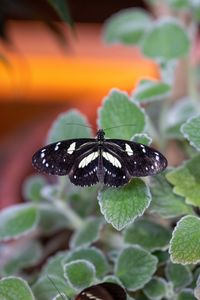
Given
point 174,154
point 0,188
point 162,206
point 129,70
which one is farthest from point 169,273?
point 129,70

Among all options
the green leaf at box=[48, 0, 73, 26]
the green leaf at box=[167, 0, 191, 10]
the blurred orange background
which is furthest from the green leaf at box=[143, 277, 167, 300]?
the blurred orange background

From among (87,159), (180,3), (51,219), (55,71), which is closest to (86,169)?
(87,159)

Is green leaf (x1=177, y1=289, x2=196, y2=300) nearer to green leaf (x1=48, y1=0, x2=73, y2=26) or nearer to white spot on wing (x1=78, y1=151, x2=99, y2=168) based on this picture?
white spot on wing (x1=78, y1=151, x2=99, y2=168)

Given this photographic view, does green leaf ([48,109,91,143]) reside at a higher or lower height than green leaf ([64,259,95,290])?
higher

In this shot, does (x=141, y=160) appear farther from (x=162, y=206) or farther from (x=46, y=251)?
(x=46, y=251)

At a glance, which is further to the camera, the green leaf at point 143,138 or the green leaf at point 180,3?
the green leaf at point 180,3

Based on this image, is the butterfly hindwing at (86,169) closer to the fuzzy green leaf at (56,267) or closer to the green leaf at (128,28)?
the fuzzy green leaf at (56,267)

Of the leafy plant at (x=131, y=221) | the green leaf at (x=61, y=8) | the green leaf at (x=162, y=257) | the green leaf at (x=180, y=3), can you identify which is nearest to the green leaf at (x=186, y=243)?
the leafy plant at (x=131, y=221)
